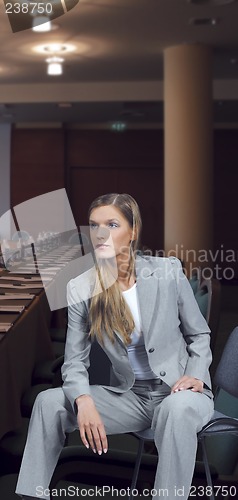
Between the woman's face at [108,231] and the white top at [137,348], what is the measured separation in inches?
5.3

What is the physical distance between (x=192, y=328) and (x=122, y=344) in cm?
20

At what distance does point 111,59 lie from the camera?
709cm

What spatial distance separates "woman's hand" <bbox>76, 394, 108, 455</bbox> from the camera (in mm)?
1594

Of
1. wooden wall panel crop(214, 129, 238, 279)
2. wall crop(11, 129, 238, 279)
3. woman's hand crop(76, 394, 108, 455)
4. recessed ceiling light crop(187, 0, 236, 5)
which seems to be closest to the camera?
woman's hand crop(76, 394, 108, 455)

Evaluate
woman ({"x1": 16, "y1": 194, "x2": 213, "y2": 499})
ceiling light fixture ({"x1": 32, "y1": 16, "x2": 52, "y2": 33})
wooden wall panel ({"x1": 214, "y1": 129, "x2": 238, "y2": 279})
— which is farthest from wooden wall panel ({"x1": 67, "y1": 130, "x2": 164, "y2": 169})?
woman ({"x1": 16, "y1": 194, "x2": 213, "y2": 499})

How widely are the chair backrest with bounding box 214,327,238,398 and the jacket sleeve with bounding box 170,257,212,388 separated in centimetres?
5

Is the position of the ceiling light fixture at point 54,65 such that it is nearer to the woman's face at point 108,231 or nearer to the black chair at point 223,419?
the woman's face at point 108,231

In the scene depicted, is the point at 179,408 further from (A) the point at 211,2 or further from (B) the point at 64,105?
(B) the point at 64,105

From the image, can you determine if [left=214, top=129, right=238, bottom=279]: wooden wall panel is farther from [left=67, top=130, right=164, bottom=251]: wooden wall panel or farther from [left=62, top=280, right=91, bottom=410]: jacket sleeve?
[left=62, top=280, right=91, bottom=410]: jacket sleeve

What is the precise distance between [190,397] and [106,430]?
26 cm

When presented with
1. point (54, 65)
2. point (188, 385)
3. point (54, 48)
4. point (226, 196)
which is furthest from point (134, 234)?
point (226, 196)

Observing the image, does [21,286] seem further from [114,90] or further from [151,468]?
[114,90]

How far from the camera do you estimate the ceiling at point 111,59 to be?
17.3 feet

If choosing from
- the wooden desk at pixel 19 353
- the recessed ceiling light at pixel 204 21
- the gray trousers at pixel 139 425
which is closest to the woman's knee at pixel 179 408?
the gray trousers at pixel 139 425
